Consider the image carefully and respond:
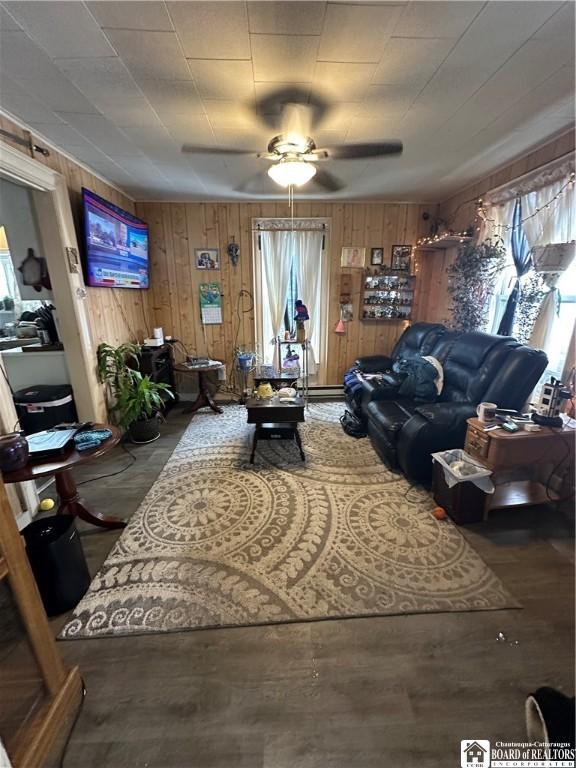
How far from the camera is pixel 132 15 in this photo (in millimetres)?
1280

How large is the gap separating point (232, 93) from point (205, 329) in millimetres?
2896

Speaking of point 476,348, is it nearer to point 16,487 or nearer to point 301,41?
point 301,41

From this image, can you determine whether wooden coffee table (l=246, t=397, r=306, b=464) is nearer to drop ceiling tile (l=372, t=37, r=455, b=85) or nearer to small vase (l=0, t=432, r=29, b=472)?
small vase (l=0, t=432, r=29, b=472)

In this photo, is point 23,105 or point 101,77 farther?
point 23,105

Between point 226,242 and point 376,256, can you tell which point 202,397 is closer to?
point 226,242

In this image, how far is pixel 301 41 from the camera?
142cm

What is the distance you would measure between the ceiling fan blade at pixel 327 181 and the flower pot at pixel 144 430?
9.28ft

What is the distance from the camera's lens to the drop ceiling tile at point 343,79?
1596 millimetres

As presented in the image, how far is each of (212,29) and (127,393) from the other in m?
2.67

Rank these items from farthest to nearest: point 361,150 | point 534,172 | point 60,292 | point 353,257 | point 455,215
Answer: point 353,257, point 455,215, point 60,292, point 534,172, point 361,150

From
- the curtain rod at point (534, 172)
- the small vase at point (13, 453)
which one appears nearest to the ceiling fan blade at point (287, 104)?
the curtain rod at point (534, 172)

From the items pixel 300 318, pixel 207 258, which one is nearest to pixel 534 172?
pixel 300 318

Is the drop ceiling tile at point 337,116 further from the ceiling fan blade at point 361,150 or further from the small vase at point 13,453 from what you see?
the small vase at point 13,453

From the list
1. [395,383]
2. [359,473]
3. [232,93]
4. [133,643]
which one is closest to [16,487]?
[133,643]
